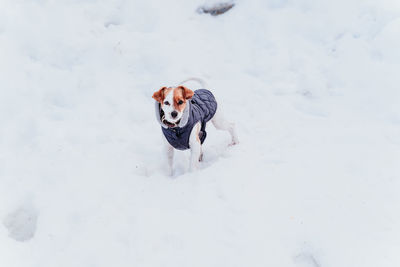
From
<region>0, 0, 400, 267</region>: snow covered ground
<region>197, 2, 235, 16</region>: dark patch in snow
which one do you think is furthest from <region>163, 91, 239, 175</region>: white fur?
<region>197, 2, 235, 16</region>: dark patch in snow

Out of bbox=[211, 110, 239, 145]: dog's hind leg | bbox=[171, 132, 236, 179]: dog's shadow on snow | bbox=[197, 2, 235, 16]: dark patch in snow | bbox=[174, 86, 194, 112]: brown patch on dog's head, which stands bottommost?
bbox=[171, 132, 236, 179]: dog's shadow on snow

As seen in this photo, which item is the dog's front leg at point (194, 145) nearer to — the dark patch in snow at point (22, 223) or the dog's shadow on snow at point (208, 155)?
the dog's shadow on snow at point (208, 155)

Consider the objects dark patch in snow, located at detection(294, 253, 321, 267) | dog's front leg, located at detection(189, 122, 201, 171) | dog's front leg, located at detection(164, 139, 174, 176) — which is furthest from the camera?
dog's front leg, located at detection(164, 139, 174, 176)

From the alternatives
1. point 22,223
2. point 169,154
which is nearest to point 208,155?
point 169,154

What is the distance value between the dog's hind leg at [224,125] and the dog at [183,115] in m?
0.09

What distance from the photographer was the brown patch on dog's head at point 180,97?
3.66 m

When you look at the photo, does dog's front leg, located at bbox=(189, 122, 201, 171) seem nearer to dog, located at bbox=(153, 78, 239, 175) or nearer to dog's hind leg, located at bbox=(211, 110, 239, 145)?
dog, located at bbox=(153, 78, 239, 175)

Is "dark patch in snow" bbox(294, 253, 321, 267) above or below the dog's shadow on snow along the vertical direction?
below

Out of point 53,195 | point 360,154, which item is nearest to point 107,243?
point 53,195

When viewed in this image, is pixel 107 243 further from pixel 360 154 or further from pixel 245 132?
pixel 360 154

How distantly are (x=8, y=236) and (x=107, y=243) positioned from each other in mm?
1056

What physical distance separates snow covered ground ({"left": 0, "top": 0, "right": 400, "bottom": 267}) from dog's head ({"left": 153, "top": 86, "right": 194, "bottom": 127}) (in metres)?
0.84

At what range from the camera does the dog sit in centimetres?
367

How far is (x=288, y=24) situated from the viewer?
22.5 ft
